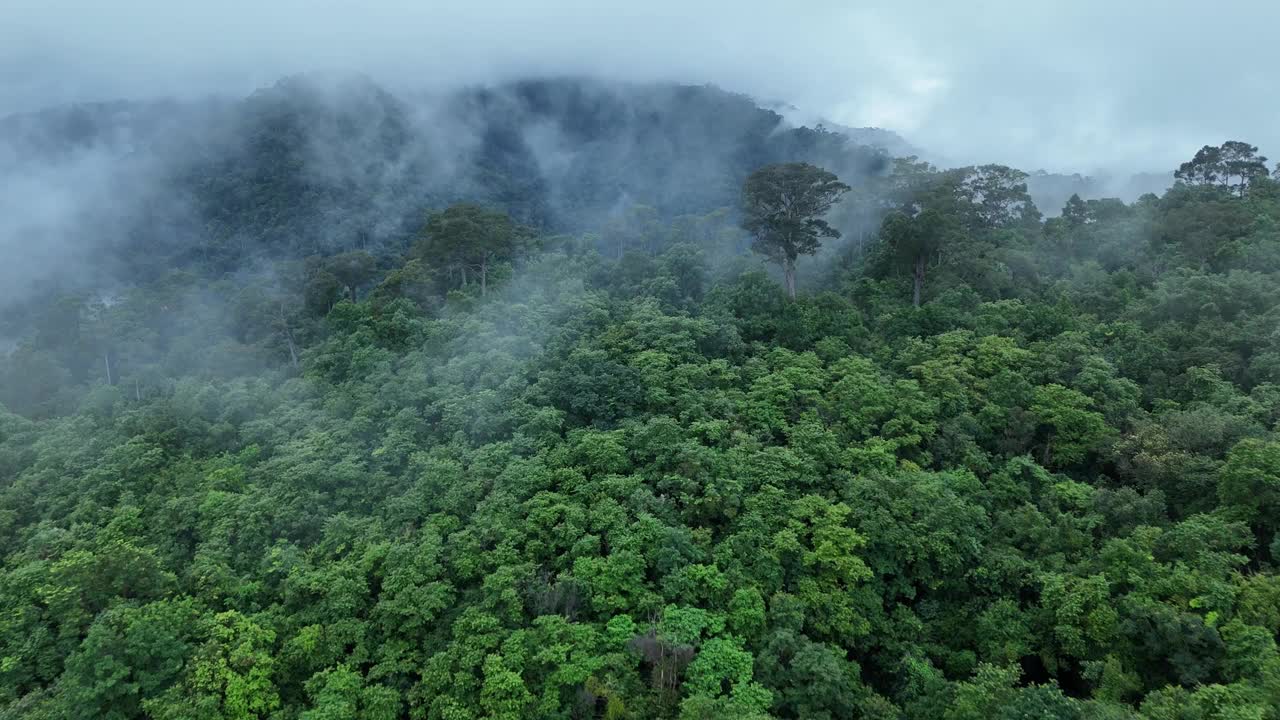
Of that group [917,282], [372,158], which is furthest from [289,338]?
[372,158]

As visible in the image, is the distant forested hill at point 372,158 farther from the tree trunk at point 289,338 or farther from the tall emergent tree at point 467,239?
the tree trunk at point 289,338

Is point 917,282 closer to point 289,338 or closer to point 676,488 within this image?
point 676,488

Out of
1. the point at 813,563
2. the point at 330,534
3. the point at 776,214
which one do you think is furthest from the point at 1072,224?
the point at 330,534

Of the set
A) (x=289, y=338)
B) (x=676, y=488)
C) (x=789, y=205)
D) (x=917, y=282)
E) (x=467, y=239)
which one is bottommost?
(x=676, y=488)

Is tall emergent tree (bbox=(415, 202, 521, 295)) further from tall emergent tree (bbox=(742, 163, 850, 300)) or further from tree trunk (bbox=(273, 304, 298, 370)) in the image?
tall emergent tree (bbox=(742, 163, 850, 300))

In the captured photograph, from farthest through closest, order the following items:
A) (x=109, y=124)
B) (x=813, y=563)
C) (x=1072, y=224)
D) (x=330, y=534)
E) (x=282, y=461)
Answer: (x=109, y=124)
(x=1072, y=224)
(x=282, y=461)
(x=330, y=534)
(x=813, y=563)

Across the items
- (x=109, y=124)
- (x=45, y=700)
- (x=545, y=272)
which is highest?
(x=109, y=124)

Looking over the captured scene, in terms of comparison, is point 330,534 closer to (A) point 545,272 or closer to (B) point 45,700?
(B) point 45,700

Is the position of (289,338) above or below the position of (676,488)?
above
